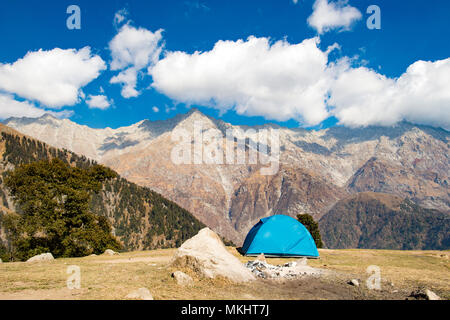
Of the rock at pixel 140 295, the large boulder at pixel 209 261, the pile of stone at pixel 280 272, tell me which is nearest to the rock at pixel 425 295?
the pile of stone at pixel 280 272

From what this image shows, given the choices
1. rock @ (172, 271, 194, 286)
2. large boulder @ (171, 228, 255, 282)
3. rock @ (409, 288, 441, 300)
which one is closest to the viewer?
Answer: rock @ (409, 288, 441, 300)

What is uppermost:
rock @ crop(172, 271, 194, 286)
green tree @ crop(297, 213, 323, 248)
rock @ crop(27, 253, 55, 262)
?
rock @ crop(172, 271, 194, 286)

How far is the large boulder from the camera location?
18.0m

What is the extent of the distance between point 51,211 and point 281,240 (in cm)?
3230

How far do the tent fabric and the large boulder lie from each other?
1761cm

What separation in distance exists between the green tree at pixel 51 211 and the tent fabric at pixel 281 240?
24997mm

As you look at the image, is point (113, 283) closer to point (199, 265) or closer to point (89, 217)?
point (199, 265)

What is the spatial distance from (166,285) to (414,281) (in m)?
17.4

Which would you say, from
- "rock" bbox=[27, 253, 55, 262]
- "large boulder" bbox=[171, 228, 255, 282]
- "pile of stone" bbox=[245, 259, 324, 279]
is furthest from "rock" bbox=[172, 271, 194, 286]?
"rock" bbox=[27, 253, 55, 262]

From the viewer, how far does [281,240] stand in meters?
37.3

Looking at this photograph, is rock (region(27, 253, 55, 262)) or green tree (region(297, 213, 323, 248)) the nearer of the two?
rock (region(27, 253, 55, 262))

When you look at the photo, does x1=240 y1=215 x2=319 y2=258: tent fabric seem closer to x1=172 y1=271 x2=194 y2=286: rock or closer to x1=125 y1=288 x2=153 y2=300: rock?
x1=172 y1=271 x2=194 y2=286: rock

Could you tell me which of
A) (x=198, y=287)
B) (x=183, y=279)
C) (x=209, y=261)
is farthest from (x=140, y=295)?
(x=209, y=261)
